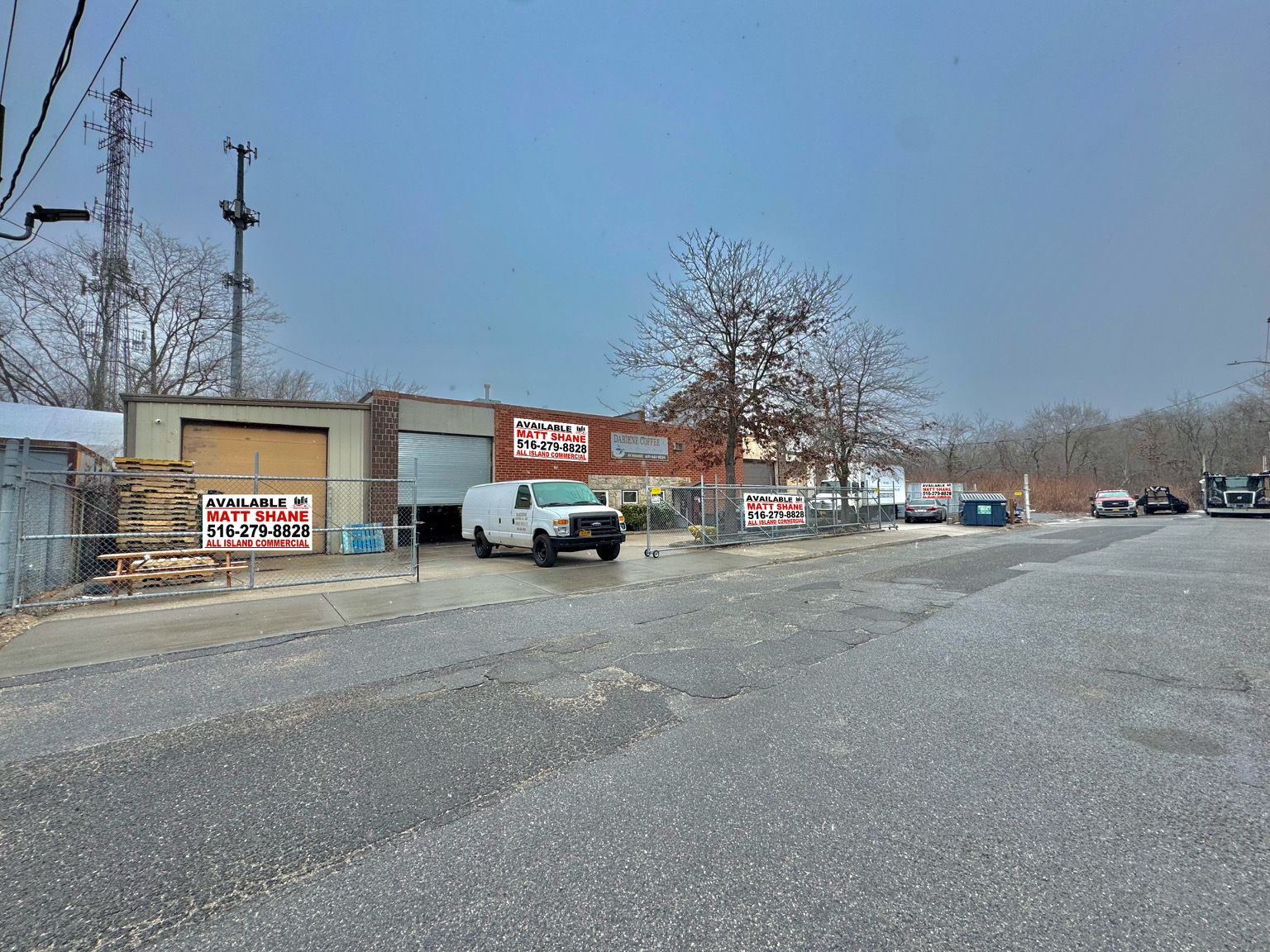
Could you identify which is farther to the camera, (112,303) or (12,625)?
(112,303)

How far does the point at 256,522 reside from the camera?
371 inches

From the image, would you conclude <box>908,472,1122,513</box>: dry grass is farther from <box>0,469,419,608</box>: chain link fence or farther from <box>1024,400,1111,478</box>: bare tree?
<box>0,469,419,608</box>: chain link fence

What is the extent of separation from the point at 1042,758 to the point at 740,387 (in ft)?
51.0

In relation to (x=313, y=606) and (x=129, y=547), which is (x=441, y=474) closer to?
(x=129, y=547)

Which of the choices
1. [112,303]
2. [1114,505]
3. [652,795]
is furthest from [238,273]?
[1114,505]

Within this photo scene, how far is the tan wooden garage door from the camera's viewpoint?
14188mm

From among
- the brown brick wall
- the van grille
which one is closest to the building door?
the brown brick wall

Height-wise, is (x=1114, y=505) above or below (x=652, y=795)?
above

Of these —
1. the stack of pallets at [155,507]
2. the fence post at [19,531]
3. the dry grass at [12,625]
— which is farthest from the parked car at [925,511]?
the fence post at [19,531]

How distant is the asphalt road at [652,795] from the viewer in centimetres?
216

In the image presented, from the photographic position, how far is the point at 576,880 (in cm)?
237

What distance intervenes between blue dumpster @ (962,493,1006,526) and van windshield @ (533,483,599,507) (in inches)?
826

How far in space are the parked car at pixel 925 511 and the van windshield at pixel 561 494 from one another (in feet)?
68.2

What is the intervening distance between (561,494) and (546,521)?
1.06 metres
